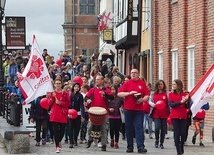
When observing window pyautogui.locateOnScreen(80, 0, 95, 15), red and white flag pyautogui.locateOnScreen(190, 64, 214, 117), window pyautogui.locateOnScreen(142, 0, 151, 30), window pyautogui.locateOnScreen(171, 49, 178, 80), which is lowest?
red and white flag pyautogui.locateOnScreen(190, 64, 214, 117)

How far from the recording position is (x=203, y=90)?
54.6ft

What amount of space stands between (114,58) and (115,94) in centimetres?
3248

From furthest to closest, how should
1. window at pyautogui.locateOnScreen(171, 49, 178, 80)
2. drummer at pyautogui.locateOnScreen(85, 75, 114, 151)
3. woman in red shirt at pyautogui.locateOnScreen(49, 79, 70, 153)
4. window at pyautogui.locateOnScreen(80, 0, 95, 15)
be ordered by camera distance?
window at pyautogui.locateOnScreen(80, 0, 95, 15), window at pyautogui.locateOnScreen(171, 49, 178, 80), drummer at pyautogui.locateOnScreen(85, 75, 114, 151), woman in red shirt at pyautogui.locateOnScreen(49, 79, 70, 153)

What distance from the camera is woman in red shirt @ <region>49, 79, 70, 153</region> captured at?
18.1 metres

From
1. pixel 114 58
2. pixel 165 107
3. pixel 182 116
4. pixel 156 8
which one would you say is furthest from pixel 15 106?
pixel 114 58

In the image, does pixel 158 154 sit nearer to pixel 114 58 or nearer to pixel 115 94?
pixel 115 94

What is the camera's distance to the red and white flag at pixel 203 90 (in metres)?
16.5

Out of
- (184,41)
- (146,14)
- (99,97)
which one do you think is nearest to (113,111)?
(99,97)

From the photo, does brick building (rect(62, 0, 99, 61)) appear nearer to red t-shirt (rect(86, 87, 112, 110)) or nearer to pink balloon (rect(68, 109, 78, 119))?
pink balloon (rect(68, 109, 78, 119))

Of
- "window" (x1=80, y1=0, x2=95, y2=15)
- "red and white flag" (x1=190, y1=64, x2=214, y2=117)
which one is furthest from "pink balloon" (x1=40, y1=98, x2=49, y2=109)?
"window" (x1=80, y1=0, x2=95, y2=15)

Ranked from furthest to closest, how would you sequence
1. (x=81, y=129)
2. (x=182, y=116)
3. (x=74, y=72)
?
(x=74, y=72) < (x=81, y=129) < (x=182, y=116)

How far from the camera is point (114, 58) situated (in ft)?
172

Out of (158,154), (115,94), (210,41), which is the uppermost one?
(210,41)

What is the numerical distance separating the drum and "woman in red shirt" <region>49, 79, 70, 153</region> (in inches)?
33.1
